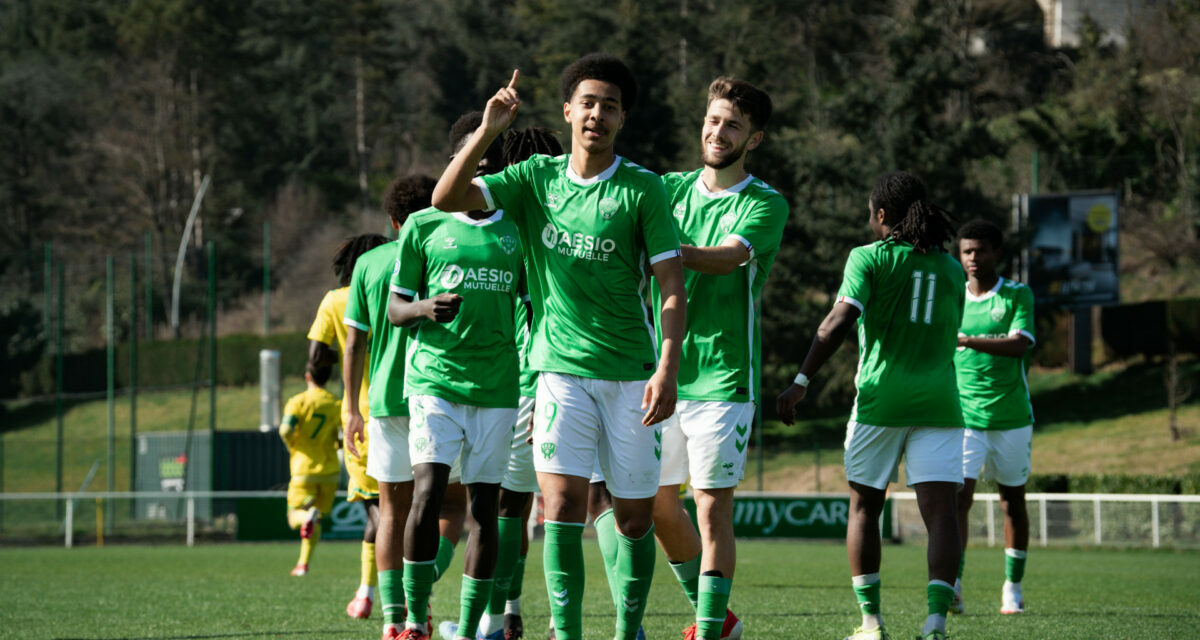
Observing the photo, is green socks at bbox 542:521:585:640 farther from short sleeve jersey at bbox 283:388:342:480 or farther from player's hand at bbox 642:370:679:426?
short sleeve jersey at bbox 283:388:342:480

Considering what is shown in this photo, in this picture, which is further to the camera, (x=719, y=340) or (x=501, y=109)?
(x=719, y=340)

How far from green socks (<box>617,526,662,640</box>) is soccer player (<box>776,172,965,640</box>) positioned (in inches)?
63.1

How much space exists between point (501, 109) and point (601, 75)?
17.1 inches

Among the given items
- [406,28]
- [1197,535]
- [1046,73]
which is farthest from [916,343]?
[406,28]

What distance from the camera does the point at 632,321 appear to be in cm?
539

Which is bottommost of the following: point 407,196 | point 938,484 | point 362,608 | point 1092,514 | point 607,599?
point 1092,514

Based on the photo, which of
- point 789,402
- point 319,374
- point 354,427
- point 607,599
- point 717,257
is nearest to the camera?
point 717,257

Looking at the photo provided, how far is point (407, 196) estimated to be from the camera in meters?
7.36

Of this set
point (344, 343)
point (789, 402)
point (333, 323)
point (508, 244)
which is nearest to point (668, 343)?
point (508, 244)

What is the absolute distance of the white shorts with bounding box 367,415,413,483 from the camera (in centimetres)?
675

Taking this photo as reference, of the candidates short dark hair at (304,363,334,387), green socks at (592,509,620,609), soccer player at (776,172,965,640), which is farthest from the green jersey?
short dark hair at (304,363,334,387)

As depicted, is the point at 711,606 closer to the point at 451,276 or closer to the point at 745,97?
the point at 451,276

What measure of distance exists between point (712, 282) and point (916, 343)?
1.30 meters

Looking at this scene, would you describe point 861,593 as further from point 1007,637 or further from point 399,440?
point 399,440
